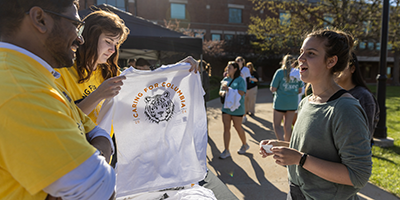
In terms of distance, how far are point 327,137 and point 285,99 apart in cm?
325

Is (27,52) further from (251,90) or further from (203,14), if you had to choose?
(203,14)

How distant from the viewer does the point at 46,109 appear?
631 millimetres

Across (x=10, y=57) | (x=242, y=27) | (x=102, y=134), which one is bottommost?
(x=102, y=134)

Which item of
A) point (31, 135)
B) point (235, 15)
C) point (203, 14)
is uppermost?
point (235, 15)

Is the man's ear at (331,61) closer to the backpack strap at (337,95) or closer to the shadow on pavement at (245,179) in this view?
the backpack strap at (337,95)

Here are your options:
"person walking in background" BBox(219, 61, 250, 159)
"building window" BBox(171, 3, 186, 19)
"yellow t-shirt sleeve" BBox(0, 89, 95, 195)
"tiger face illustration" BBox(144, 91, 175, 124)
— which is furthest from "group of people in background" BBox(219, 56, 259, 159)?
"building window" BBox(171, 3, 186, 19)

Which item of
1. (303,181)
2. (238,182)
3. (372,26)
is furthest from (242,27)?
(303,181)

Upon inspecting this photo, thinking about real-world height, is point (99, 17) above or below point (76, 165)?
above

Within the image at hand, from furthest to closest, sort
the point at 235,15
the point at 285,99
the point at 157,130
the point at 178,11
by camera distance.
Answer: the point at 235,15, the point at 178,11, the point at 285,99, the point at 157,130

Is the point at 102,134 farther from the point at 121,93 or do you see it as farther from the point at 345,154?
the point at 345,154

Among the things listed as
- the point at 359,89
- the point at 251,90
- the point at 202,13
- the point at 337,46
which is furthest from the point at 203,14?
the point at 337,46

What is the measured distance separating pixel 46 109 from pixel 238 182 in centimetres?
349

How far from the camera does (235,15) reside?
84.8 ft

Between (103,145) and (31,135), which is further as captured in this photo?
(103,145)
